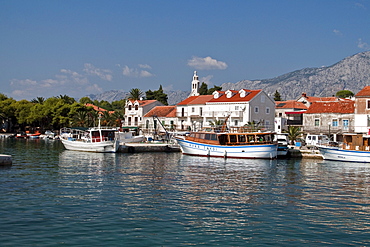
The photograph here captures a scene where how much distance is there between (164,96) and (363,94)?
8006cm

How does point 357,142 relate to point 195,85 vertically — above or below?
below

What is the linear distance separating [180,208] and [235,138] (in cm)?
3108

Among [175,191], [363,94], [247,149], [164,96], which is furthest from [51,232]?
[164,96]

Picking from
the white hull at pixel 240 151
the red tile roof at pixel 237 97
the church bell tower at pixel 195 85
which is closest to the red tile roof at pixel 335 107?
the red tile roof at pixel 237 97

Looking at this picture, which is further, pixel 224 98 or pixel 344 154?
pixel 224 98

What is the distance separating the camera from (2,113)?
113 m

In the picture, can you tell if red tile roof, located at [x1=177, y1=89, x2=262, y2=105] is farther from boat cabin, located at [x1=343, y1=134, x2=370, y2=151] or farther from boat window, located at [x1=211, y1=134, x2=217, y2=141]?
boat cabin, located at [x1=343, y1=134, x2=370, y2=151]

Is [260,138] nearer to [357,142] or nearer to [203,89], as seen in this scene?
[357,142]

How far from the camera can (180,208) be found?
64.7 feet

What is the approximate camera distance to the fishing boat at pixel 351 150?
4438 cm

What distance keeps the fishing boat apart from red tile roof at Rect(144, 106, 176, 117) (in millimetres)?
42537

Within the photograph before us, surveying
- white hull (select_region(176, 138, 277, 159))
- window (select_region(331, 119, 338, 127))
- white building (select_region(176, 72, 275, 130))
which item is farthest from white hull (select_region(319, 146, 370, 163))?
white building (select_region(176, 72, 275, 130))

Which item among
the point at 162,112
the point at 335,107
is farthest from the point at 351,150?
the point at 162,112

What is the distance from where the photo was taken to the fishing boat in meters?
44.4
